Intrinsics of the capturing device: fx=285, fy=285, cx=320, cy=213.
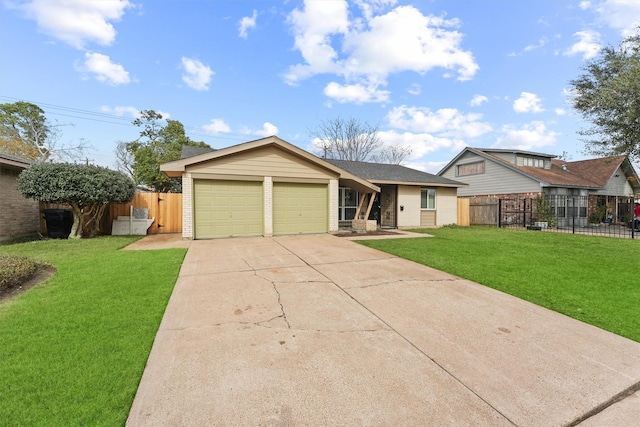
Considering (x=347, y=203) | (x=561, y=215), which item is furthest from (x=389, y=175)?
(x=561, y=215)

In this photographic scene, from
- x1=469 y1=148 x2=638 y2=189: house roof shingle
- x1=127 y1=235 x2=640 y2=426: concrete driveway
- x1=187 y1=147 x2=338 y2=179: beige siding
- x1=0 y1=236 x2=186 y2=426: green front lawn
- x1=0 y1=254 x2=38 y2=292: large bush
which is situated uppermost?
x1=469 y1=148 x2=638 y2=189: house roof shingle

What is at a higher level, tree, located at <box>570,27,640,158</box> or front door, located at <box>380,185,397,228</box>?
tree, located at <box>570,27,640,158</box>

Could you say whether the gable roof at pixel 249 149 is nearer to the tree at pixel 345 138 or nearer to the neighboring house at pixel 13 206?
the neighboring house at pixel 13 206

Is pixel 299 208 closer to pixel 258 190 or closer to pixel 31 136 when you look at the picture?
pixel 258 190

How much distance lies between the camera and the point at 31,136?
24.1m

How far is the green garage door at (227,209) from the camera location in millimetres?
10500

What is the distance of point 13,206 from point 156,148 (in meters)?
21.4

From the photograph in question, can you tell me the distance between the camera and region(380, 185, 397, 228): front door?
16.0m

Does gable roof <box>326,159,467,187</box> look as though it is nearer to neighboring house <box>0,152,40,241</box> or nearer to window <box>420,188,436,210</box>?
window <box>420,188,436,210</box>

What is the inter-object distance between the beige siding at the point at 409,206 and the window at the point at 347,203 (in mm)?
2608

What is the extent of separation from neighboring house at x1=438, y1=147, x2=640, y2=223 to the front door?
9.09m

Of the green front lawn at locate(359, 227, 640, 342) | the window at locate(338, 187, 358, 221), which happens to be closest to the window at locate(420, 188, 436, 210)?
the window at locate(338, 187, 358, 221)

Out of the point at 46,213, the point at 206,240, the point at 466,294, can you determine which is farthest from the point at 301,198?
the point at 46,213

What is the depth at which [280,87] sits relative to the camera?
59.8ft
